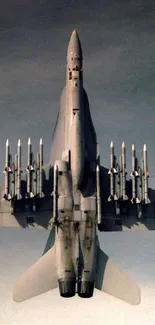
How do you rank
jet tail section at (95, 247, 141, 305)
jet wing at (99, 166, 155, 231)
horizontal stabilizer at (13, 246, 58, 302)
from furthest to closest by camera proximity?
jet wing at (99, 166, 155, 231) < jet tail section at (95, 247, 141, 305) < horizontal stabilizer at (13, 246, 58, 302)

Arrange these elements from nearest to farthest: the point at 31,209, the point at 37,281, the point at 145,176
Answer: the point at 37,281 → the point at 145,176 → the point at 31,209

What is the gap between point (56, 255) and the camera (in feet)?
88.2

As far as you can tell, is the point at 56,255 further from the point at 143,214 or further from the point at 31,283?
the point at 143,214

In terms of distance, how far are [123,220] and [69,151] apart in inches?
279

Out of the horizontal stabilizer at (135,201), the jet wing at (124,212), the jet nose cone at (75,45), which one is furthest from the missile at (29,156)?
the jet nose cone at (75,45)

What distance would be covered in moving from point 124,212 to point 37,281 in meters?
7.88

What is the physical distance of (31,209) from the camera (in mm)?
31672

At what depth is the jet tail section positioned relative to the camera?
1066 inches

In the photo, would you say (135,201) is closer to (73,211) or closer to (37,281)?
(73,211)

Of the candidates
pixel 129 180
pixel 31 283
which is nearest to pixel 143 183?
pixel 129 180

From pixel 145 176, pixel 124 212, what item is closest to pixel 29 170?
pixel 145 176

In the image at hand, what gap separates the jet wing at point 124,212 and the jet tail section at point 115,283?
3.74 meters

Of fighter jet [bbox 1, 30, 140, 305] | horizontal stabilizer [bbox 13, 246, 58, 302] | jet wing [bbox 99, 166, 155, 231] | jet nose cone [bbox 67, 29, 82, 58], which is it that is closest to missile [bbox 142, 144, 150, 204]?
jet wing [bbox 99, 166, 155, 231]

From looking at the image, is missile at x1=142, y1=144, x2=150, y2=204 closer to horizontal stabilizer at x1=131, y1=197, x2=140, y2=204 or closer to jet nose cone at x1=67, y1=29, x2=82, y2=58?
horizontal stabilizer at x1=131, y1=197, x2=140, y2=204
